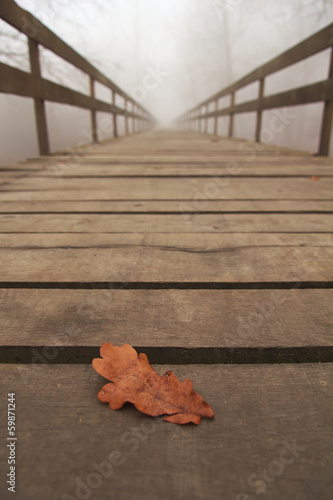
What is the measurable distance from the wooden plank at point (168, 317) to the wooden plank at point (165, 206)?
692 mm

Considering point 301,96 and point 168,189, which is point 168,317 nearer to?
point 168,189

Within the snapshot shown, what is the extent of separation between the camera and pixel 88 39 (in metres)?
10.5

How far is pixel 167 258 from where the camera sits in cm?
94

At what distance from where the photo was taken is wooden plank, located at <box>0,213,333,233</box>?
117cm

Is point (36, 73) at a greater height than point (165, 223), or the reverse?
point (36, 73)

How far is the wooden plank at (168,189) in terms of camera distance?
1617 mm

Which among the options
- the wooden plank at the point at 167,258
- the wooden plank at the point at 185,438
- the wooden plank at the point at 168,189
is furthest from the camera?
the wooden plank at the point at 168,189

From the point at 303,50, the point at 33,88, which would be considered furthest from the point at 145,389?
the point at 303,50

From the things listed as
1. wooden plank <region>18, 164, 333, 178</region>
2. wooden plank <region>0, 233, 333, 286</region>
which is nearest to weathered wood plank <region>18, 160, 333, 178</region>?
wooden plank <region>18, 164, 333, 178</region>

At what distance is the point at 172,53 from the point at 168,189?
3117 cm

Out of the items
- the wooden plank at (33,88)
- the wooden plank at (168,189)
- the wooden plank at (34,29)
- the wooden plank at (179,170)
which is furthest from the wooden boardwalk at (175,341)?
the wooden plank at (34,29)

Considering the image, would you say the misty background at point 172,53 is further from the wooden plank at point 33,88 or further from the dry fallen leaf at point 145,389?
the dry fallen leaf at point 145,389

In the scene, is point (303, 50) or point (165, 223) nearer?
point (165, 223)

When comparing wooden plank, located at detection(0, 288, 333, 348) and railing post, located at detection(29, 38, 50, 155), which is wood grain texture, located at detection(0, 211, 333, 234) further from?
railing post, located at detection(29, 38, 50, 155)
